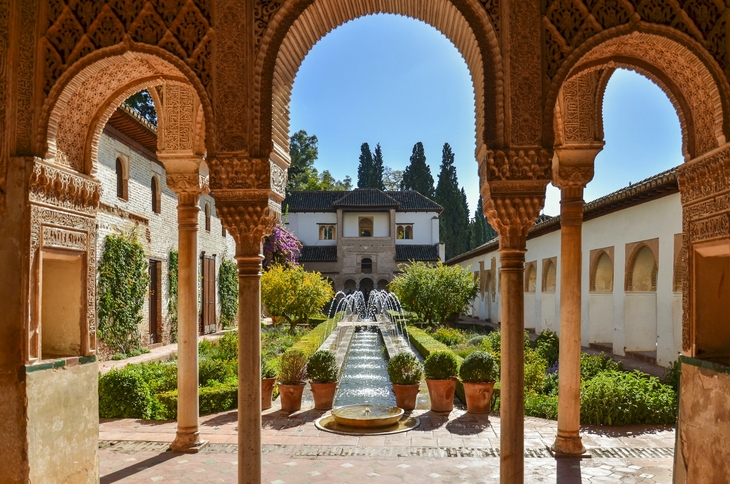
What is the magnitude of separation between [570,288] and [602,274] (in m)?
10.8

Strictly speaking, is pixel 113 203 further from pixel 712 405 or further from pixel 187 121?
pixel 712 405

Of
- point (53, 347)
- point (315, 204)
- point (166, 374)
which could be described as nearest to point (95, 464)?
point (53, 347)

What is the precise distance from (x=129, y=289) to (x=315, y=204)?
31.9m

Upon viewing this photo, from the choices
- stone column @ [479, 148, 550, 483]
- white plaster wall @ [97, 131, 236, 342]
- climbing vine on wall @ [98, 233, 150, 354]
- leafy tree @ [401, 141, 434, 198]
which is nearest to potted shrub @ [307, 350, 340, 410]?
stone column @ [479, 148, 550, 483]

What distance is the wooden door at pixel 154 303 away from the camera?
1727cm

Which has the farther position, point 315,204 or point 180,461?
point 315,204

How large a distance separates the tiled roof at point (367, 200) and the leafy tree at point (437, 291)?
70.5 feet

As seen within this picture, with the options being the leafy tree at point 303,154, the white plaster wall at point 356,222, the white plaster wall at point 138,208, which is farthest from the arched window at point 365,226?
the white plaster wall at point 138,208

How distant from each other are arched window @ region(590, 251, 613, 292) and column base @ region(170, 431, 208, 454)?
1253 cm

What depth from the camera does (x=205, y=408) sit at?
934 centimetres

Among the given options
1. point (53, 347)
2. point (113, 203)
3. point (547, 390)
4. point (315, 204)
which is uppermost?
point (315, 204)

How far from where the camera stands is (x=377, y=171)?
59906 millimetres

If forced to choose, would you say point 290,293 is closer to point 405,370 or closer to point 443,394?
point 405,370

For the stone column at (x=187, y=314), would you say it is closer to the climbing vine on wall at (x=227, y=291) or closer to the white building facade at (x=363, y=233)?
the climbing vine on wall at (x=227, y=291)
